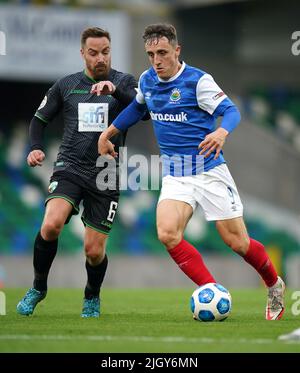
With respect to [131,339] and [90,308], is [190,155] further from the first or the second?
[131,339]

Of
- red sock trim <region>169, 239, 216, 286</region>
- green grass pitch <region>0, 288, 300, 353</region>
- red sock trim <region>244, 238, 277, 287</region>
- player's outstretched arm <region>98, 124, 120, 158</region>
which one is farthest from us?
player's outstretched arm <region>98, 124, 120, 158</region>

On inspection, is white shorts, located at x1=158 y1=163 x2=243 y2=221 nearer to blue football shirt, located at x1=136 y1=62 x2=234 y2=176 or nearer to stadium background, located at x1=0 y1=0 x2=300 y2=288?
blue football shirt, located at x1=136 y1=62 x2=234 y2=176

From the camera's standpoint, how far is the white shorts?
24.8ft

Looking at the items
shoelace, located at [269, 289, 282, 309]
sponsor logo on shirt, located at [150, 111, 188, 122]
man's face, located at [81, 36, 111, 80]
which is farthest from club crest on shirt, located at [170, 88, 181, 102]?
shoelace, located at [269, 289, 282, 309]

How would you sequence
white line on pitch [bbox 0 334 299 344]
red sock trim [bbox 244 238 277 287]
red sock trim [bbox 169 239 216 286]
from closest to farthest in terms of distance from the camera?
white line on pitch [bbox 0 334 299 344], red sock trim [bbox 169 239 216 286], red sock trim [bbox 244 238 277 287]

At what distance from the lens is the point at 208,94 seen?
7.53 metres

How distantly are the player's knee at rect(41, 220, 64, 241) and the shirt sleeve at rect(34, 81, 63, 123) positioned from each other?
3.31 feet

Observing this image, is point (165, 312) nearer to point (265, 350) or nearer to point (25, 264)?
point (265, 350)

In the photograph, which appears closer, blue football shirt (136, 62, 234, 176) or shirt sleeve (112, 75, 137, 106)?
blue football shirt (136, 62, 234, 176)

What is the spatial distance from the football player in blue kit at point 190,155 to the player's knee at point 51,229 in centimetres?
69

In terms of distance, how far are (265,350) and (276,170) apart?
45.1 feet

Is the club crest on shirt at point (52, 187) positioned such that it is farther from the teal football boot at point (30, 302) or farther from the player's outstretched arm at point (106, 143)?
the teal football boot at point (30, 302)

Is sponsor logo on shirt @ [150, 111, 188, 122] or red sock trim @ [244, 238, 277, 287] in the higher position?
sponsor logo on shirt @ [150, 111, 188, 122]

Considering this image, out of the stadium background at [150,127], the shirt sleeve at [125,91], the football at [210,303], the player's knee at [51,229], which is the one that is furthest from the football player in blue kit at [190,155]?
the stadium background at [150,127]
